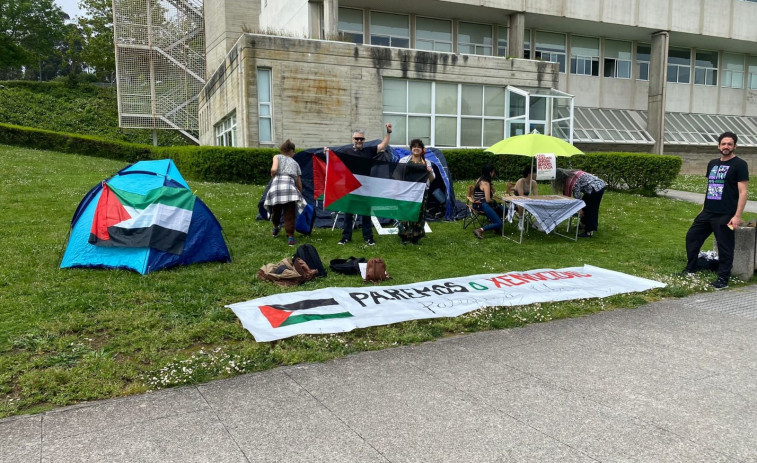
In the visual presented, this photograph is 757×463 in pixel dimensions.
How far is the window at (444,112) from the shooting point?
20953 mm

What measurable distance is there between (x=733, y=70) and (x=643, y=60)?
8.61m

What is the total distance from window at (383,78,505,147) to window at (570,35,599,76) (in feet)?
38.7

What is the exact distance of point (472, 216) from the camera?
11648 mm

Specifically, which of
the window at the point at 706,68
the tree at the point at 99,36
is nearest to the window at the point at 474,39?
the window at the point at 706,68

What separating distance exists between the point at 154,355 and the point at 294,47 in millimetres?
16344

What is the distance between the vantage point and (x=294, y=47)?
61.8 ft

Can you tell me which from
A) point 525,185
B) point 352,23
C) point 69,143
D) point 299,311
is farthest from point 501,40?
point 299,311

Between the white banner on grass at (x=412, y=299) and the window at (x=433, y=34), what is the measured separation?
22.3m

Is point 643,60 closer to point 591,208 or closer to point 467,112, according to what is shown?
point 467,112

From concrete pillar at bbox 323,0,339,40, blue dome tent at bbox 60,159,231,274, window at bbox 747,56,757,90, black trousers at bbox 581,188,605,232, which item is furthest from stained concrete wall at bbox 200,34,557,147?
window at bbox 747,56,757,90

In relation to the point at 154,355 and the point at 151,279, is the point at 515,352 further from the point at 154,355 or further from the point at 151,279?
the point at 151,279

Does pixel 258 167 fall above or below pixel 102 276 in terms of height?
above

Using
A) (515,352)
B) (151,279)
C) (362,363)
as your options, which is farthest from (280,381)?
(151,279)

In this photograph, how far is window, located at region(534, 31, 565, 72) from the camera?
30469mm
